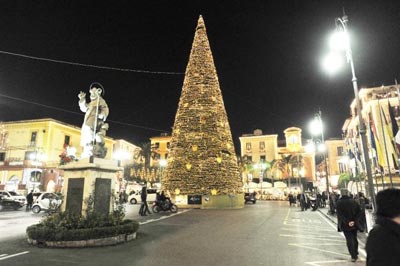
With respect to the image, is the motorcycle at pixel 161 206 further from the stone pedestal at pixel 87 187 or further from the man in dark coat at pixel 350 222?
the man in dark coat at pixel 350 222

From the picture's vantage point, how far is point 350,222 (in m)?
6.97

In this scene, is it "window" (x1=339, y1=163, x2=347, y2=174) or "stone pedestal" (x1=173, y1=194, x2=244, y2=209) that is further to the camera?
"window" (x1=339, y1=163, x2=347, y2=174)

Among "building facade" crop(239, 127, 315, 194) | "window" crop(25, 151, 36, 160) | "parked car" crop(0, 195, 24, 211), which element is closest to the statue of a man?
"parked car" crop(0, 195, 24, 211)

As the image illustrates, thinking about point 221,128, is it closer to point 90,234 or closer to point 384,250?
point 90,234

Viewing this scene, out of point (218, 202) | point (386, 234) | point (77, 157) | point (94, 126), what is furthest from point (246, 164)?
point (386, 234)

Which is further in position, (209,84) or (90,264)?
(209,84)

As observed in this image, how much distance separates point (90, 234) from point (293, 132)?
64.5m

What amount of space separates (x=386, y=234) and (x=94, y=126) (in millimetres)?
10538

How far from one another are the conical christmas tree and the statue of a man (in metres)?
14.2

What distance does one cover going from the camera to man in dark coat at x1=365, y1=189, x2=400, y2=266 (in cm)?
219

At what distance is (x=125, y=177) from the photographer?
2379 inches

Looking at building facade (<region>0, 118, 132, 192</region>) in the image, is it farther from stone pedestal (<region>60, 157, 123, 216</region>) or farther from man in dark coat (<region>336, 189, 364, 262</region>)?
man in dark coat (<region>336, 189, 364, 262</region>)

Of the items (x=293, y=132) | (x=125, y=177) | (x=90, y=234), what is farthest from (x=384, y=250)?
(x=293, y=132)

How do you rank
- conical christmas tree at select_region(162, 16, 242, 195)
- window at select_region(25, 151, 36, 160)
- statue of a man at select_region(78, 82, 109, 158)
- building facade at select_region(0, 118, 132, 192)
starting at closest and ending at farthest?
statue of a man at select_region(78, 82, 109, 158), conical christmas tree at select_region(162, 16, 242, 195), building facade at select_region(0, 118, 132, 192), window at select_region(25, 151, 36, 160)
